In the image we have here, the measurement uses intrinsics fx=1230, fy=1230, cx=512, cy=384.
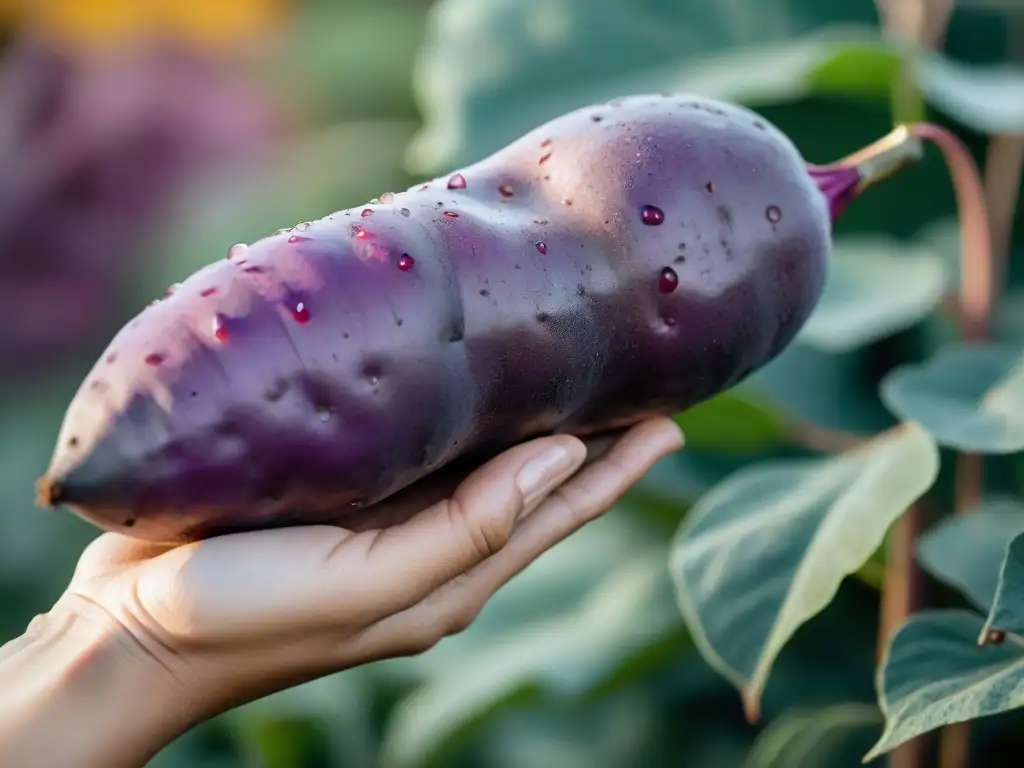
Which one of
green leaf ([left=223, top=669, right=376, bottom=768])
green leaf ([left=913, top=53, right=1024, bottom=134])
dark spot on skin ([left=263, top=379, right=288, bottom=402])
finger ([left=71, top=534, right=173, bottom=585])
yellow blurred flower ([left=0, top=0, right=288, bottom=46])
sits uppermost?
yellow blurred flower ([left=0, top=0, right=288, bottom=46])

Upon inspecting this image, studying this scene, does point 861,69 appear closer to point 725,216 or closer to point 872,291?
point 872,291

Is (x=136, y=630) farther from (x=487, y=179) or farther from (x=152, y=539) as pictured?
(x=487, y=179)

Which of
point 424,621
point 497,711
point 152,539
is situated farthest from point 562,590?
point 152,539

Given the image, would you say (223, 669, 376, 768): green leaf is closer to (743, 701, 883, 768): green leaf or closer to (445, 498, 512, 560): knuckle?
(743, 701, 883, 768): green leaf

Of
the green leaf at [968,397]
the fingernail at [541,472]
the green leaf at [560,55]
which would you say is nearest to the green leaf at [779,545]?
the green leaf at [968,397]

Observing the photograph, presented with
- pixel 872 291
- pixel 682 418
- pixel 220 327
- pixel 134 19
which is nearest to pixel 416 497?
pixel 220 327

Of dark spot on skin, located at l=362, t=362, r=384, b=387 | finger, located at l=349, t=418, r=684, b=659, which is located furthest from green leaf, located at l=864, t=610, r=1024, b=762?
dark spot on skin, located at l=362, t=362, r=384, b=387

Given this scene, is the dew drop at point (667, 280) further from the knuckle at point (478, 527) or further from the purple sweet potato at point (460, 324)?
the knuckle at point (478, 527)
